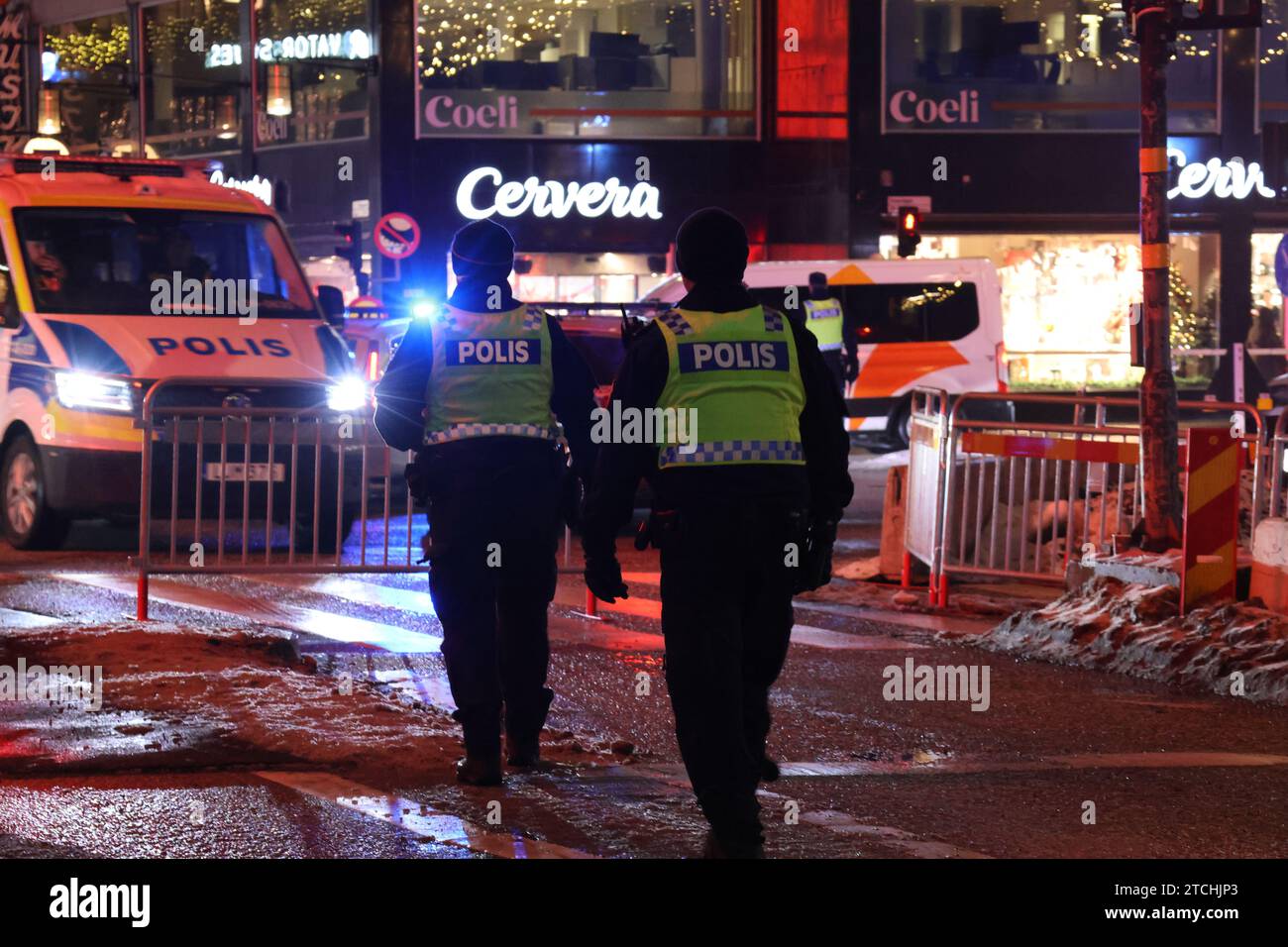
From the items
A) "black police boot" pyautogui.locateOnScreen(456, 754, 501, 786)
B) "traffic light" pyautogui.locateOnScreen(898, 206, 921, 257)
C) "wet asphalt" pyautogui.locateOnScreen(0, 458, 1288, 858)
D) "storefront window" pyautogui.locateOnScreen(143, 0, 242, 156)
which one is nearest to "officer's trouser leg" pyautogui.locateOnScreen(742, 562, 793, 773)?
"wet asphalt" pyautogui.locateOnScreen(0, 458, 1288, 858)

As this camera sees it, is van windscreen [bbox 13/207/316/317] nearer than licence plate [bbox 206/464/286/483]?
No

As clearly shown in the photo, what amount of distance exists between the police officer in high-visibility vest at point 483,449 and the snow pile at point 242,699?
448 mm

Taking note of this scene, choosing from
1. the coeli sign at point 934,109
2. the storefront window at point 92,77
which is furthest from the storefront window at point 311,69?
the coeli sign at point 934,109

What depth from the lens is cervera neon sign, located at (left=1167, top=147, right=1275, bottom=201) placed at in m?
32.2

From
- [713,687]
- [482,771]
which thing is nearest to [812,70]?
[482,771]

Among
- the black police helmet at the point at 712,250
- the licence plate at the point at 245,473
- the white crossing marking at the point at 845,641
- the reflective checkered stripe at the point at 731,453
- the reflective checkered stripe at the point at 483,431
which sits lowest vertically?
the white crossing marking at the point at 845,641

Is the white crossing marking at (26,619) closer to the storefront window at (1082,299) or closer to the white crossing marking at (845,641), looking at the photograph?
the white crossing marking at (845,641)

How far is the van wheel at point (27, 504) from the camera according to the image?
549 inches

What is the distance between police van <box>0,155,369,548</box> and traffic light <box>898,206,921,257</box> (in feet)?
44.4

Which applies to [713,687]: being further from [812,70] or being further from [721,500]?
[812,70]

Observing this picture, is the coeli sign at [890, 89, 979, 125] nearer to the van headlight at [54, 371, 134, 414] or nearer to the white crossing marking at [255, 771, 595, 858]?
the van headlight at [54, 371, 134, 414]
